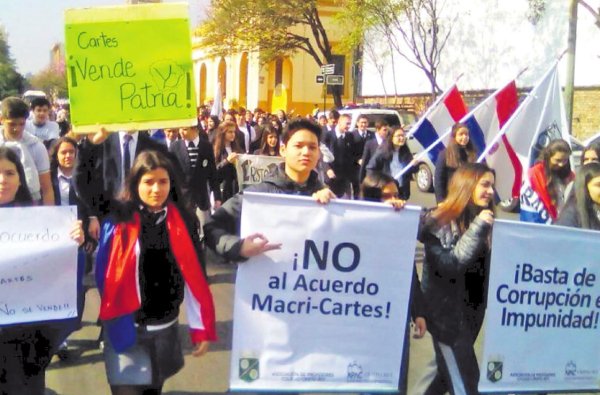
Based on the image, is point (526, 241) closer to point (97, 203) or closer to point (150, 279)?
point (150, 279)

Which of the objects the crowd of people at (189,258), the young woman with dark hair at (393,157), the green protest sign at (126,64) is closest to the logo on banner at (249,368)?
the crowd of people at (189,258)

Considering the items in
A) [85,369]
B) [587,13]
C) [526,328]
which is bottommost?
[85,369]

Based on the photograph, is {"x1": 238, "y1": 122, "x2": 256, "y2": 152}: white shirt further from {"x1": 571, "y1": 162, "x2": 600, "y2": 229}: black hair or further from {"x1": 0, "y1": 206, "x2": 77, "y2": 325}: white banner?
{"x1": 0, "y1": 206, "x2": 77, "y2": 325}: white banner

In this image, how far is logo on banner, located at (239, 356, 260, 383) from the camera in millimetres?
3811

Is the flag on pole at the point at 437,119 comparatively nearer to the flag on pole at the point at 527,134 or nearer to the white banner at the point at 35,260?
the flag on pole at the point at 527,134

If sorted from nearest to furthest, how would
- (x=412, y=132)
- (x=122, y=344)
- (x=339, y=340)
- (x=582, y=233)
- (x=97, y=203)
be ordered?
(x=122, y=344)
(x=339, y=340)
(x=582, y=233)
(x=97, y=203)
(x=412, y=132)

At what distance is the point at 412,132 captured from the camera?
892 cm

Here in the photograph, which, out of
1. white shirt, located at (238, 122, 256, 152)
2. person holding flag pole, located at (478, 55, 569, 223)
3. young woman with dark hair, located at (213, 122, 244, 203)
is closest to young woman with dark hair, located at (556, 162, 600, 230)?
person holding flag pole, located at (478, 55, 569, 223)

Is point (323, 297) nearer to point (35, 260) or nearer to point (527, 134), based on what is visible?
point (35, 260)

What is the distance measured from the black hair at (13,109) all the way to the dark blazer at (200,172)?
269 centimetres

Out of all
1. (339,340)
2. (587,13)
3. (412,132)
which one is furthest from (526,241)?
(587,13)

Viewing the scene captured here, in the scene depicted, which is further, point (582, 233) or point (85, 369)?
point (85, 369)

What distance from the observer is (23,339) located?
3.76 m

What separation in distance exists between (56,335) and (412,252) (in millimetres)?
1765
